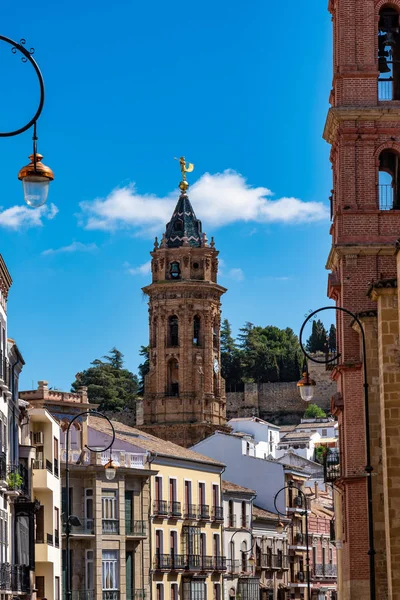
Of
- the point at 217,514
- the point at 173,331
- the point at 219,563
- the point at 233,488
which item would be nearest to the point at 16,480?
the point at 217,514

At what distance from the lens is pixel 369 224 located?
45.2 m

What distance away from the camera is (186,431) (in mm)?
128125

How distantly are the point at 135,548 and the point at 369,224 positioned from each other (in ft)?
108

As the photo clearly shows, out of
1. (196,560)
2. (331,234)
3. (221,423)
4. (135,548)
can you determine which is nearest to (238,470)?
(196,560)

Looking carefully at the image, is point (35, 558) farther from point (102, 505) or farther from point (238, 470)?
point (238, 470)

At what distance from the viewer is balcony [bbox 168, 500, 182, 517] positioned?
7819 cm

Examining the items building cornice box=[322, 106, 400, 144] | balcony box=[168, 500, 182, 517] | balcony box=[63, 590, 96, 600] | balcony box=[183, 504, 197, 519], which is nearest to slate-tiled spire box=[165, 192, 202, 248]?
balcony box=[183, 504, 197, 519]

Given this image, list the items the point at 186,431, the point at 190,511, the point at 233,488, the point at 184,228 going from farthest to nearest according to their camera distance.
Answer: the point at 184,228 → the point at 186,431 → the point at 233,488 → the point at 190,511

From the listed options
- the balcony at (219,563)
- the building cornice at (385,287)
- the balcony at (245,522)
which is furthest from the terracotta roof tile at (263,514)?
the building cornice at (385,287)

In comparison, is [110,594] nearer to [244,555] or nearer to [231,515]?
[231,515]

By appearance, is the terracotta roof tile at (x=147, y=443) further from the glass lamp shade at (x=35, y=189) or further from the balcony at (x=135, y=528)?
the glass lamp shade at (x=35, y=189)

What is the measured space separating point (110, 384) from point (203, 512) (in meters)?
106

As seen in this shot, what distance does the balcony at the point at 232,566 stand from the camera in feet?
281

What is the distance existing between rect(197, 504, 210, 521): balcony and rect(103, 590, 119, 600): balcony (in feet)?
35.2
